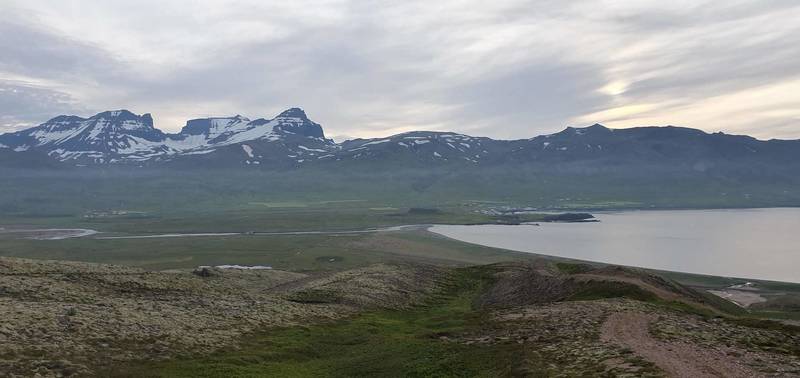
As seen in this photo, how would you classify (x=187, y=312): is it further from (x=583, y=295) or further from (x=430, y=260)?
(x=430, y=260)

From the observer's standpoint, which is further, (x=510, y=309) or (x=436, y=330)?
(x=510, y=309)

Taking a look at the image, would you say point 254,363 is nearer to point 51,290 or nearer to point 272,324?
point 272,324

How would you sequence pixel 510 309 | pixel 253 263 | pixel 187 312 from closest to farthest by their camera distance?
pixel 187 312 → pixel 510 309 → pixel 253 263

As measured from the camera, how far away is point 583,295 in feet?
187

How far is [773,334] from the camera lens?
117ft

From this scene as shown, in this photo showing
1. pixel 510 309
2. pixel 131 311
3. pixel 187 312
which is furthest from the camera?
pixel 510 309

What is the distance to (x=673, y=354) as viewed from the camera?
2911 centimetres

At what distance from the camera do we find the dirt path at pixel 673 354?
84.0 feet

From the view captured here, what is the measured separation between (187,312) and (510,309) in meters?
28.7

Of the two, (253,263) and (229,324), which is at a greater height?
(229,324)

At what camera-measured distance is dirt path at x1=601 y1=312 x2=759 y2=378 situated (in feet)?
84.0

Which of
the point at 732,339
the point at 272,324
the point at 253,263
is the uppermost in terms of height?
the point at 732,339

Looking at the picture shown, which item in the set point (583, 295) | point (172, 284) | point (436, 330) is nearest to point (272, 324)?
point (436, 330)

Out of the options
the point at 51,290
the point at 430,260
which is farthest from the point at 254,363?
the point at 430,260
